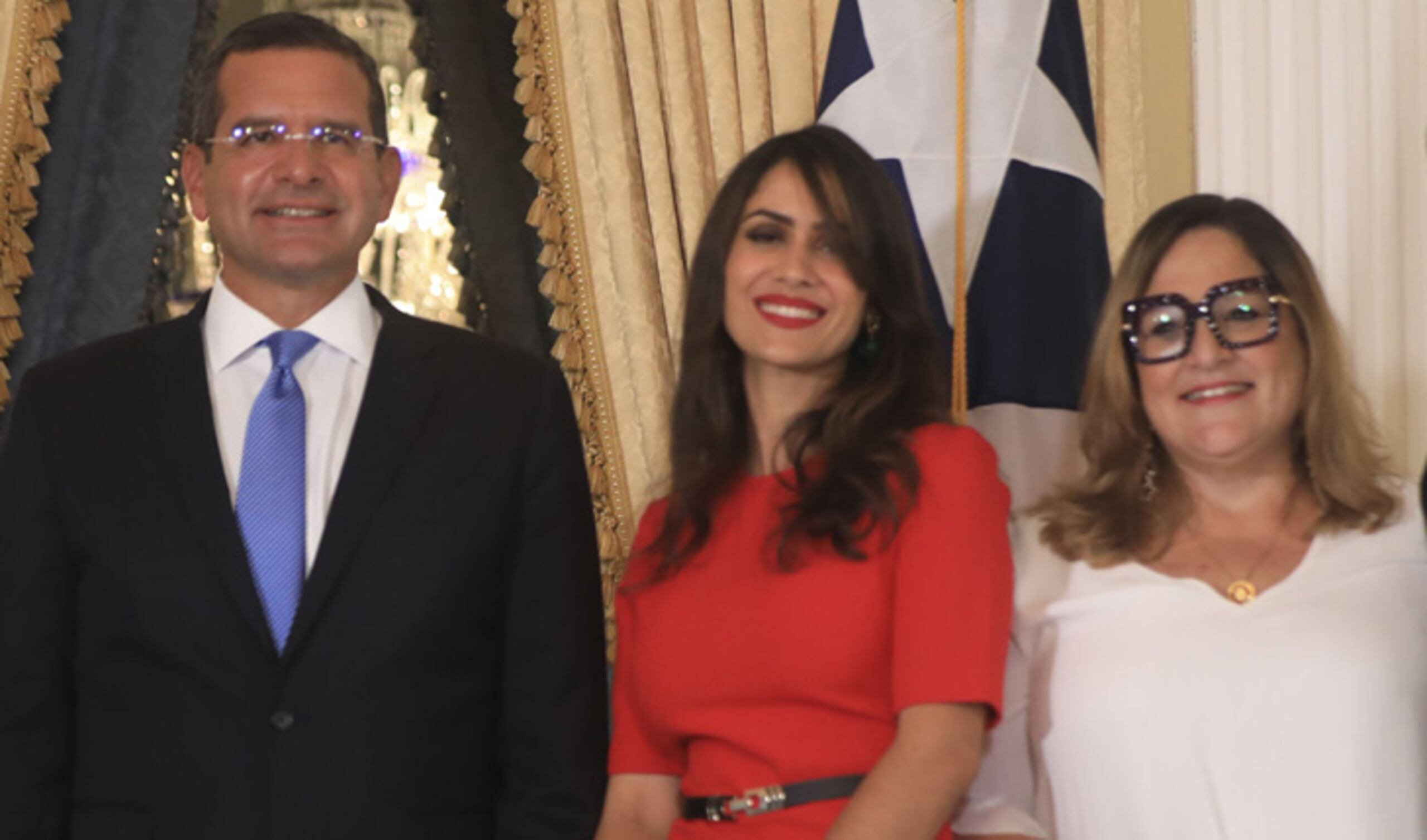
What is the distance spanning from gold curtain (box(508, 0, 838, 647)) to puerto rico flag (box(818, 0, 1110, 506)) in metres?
0.37

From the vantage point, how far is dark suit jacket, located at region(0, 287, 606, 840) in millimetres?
2449

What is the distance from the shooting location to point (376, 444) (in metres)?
2.58

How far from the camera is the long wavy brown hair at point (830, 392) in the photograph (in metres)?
2.51

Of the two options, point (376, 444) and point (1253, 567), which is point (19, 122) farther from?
point (1253, 567)

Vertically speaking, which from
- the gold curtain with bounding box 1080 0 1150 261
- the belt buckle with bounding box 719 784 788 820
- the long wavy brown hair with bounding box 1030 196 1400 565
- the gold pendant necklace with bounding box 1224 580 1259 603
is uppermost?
the gold curtain with bounding box 1080 0 1150 261

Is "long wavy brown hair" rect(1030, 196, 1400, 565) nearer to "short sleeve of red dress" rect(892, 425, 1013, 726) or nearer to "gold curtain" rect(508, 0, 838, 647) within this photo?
"short sleeve of red dress" rect(892, 425, 1013, 726)

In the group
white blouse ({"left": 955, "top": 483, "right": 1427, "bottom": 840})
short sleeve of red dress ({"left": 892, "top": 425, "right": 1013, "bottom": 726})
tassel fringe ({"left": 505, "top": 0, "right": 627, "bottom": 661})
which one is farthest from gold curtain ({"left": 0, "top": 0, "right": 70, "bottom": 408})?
white blouse ({"left": 955, "top": 483, "right": 1427, "bottom": 840})

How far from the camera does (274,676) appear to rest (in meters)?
2.45

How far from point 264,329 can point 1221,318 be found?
1.40m

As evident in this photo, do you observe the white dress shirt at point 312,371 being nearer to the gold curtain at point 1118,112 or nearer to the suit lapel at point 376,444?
the suit lapel at point 376,444

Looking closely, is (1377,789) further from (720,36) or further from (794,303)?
(720,36)

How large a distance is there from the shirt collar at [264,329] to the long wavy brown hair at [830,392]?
51 cm

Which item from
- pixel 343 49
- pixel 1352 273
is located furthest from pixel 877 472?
pixel 1352 273

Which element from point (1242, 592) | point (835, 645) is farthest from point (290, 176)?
point (1242, 592)
